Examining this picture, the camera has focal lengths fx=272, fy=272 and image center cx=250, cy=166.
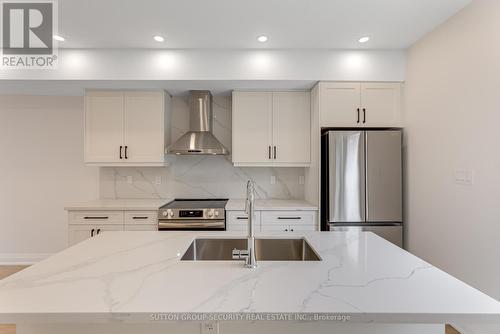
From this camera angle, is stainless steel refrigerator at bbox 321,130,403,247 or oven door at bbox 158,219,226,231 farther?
oven door at bbox 158,219,226,231

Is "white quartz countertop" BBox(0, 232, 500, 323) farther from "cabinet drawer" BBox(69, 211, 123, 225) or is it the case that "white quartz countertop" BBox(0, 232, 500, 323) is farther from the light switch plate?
"cabinet drawer" BBox(69, 211, 123, 225)

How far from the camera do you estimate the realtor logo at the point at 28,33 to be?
7.38 ft

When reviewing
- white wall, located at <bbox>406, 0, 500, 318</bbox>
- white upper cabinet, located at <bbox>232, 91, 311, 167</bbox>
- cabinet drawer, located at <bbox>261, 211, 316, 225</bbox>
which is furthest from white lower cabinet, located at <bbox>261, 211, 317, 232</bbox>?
white wall, located at <bbox>406, 0, 500, 318</bbox>

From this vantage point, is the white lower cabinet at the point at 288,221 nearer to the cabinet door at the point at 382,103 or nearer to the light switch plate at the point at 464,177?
the cabinet door at the point at 382,103

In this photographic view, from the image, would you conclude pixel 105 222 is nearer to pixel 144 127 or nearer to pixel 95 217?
pixel 95 217

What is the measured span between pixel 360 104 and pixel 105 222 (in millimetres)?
3194

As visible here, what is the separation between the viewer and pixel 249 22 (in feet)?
8.05

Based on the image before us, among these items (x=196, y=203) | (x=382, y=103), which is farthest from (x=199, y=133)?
(x=382, y=103)

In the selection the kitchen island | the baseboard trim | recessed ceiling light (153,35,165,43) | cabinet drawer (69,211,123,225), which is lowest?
the baseboard trim

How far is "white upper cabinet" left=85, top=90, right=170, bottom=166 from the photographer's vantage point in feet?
10.8

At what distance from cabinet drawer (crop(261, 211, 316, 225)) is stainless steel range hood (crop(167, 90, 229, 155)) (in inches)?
36.4

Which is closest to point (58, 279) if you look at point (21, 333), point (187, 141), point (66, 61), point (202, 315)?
point (21, 333)

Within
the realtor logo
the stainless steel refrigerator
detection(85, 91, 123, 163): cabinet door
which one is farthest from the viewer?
detection(85, 91, 123, 163): cabinet door

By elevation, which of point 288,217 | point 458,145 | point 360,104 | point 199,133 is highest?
point 360,104
